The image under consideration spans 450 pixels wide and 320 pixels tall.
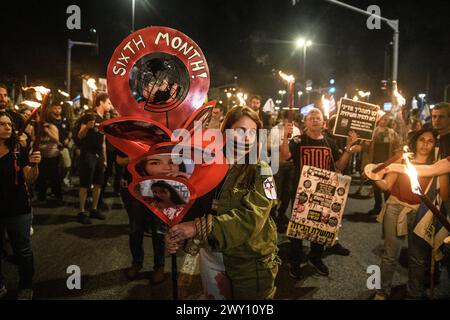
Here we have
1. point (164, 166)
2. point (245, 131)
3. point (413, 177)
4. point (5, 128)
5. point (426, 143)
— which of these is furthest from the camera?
point (426, 143)

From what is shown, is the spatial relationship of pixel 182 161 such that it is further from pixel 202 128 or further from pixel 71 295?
pixel 71 295

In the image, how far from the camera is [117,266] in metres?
4.61

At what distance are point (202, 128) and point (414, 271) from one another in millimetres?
3067

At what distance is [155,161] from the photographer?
6.15 ft

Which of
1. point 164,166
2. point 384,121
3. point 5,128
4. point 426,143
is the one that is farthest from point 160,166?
point 384,121

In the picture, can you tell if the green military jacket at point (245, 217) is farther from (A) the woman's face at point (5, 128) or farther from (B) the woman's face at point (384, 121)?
(B) the woman's face at point (384, 121)

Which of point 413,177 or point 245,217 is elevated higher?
point 413,177

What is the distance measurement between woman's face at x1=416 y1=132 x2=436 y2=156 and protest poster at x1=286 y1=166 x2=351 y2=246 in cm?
98

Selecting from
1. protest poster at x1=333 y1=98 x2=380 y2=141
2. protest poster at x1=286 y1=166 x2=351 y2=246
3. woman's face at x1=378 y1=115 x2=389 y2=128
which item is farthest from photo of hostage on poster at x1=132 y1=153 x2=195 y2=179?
woman's face at x1=378 y1=115 x2=389 y2=128

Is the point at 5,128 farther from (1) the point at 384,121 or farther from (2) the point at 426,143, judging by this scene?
(1) the point at 384,121

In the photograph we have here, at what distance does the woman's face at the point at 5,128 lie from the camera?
3.50 m

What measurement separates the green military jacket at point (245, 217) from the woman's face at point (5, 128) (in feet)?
8.59

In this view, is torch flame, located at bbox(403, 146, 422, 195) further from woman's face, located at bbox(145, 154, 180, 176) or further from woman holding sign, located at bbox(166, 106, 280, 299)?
woman's face, located at bbox(145, 154, 180, 176)

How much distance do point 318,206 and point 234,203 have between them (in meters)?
2.65
